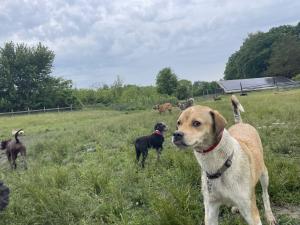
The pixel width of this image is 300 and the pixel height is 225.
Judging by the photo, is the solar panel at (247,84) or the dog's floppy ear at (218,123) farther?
the solar panel at (247,84)

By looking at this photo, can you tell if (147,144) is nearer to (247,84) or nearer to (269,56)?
(247,84)

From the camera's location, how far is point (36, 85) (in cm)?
6644

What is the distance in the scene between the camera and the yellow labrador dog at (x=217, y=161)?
13.8 ft

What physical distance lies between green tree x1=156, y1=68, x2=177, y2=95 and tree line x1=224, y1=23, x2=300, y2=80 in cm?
2859

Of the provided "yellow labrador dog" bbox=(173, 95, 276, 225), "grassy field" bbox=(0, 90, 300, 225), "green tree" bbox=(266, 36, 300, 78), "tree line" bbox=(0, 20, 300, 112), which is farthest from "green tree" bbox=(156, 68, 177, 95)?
"yellow labrador dog" bbox=(173, 95, 276, 225)

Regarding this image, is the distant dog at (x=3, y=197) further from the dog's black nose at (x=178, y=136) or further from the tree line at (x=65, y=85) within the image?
the tree line at (x=65, y=85)

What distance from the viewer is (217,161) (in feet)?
14.1

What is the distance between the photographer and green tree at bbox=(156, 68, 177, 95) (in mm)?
57031

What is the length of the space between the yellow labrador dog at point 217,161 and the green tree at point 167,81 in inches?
2051

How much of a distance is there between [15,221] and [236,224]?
3.01m

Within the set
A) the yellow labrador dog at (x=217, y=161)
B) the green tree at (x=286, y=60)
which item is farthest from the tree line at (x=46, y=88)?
the yellow labrador dog at (x=217, y=161)

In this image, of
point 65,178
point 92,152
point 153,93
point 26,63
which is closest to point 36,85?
point 26,63

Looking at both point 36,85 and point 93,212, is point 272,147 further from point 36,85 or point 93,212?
point 36,85

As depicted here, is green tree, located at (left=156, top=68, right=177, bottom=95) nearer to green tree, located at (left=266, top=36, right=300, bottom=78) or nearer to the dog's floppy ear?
green tree, located at (left=266, top=36, right=300, bottom=78)
